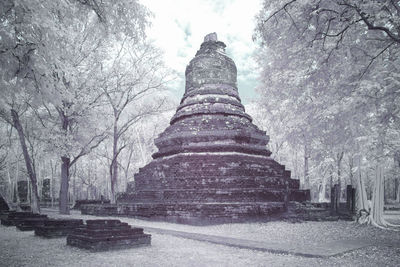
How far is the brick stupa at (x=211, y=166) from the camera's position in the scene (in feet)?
35.9

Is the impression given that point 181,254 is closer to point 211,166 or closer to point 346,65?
point 211,166

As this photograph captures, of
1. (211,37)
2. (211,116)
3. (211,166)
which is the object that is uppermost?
(211,37)

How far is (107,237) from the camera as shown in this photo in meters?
6.28

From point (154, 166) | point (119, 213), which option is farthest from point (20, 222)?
point (154, 166)

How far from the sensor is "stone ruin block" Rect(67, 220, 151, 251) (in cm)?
615

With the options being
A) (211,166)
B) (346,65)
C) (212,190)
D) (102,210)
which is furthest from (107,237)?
(102,210)

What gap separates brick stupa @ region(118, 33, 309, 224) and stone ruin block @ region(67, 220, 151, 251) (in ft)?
12.6

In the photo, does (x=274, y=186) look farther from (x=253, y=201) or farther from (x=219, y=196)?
(x=219, y=196)

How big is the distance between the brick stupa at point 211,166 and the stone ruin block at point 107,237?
385cm

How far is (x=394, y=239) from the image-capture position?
7.84m

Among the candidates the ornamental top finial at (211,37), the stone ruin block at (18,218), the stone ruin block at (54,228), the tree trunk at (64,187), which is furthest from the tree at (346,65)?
the tree trunk at (64,187)

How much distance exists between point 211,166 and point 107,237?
6.25 meters

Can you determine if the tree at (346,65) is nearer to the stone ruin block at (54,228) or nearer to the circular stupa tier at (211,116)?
the circular stupa tier at (211,116)

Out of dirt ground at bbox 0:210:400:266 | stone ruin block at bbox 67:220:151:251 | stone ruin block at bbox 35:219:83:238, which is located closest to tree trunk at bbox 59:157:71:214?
dirt ground at bbox 0:210:400:266
